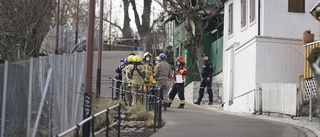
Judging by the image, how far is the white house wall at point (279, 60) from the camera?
19.0m

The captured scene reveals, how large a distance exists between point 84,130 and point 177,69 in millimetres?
8979

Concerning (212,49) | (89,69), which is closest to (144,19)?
(212,49)

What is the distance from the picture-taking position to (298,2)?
66.2 ft

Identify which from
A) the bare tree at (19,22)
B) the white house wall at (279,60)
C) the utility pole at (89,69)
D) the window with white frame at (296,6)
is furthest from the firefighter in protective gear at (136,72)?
the utility pole at (89,69)

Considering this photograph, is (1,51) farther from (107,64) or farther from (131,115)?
(107,64)

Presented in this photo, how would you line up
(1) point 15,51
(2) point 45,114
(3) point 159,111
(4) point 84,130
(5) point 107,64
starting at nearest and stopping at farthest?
(4) point 84,130 < (2) point 45,114 < (3) point 159,111 < (1) point 15,51 < (5) point 107,64

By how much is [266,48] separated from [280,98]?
2.76 metres

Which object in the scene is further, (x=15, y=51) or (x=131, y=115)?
(x=15, y=51)

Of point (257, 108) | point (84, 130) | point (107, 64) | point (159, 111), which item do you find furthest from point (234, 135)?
point (107, 64)

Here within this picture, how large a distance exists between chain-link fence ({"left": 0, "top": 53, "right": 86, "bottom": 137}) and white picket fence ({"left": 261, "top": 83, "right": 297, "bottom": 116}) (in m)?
5.93

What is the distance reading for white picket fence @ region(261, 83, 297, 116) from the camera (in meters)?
16.0

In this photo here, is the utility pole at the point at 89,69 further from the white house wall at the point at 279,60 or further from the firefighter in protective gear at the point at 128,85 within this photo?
the white house wall at the point at 279,60

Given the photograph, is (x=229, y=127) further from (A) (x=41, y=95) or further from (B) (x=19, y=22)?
(B) (x=19, y=22)

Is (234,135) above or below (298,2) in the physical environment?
below
